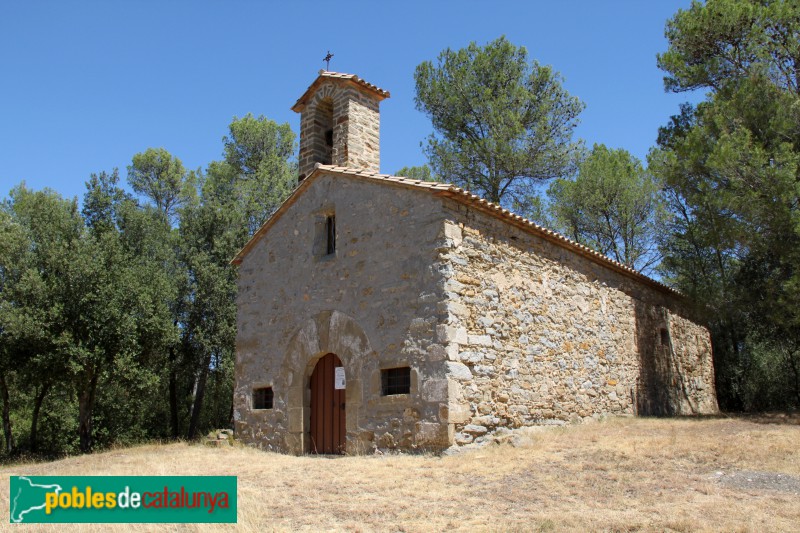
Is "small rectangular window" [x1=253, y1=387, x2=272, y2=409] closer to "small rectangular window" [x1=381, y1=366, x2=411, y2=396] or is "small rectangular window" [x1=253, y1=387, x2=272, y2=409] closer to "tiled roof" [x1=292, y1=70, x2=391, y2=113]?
"small rectangular window" [x1=381, y1=366, x2=411, y2=396]

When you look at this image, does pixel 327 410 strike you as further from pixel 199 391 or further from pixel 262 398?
pixel 199 391

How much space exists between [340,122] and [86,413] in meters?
10.1

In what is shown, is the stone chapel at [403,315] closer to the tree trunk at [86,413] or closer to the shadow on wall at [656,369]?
the shadow on wall at [656,369]

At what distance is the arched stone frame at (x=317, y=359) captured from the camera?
9.84 metres

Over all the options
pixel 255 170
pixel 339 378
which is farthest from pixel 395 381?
pixel 255 170

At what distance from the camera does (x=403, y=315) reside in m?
9.41

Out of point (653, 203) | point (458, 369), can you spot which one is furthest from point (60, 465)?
point (653, 203)

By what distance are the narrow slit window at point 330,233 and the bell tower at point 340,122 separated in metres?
1.10

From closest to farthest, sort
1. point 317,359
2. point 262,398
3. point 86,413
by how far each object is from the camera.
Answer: point 317,359 → point 262,398 → point 86,413

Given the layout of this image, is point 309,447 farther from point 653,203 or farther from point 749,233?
point 653,203

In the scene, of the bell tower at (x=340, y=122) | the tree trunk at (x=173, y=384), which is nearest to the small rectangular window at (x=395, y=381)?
the bell tower at (x=340, y=122)

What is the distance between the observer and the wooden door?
409 inches

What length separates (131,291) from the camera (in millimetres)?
15023

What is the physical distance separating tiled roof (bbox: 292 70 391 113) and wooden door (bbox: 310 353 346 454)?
16.9ft
